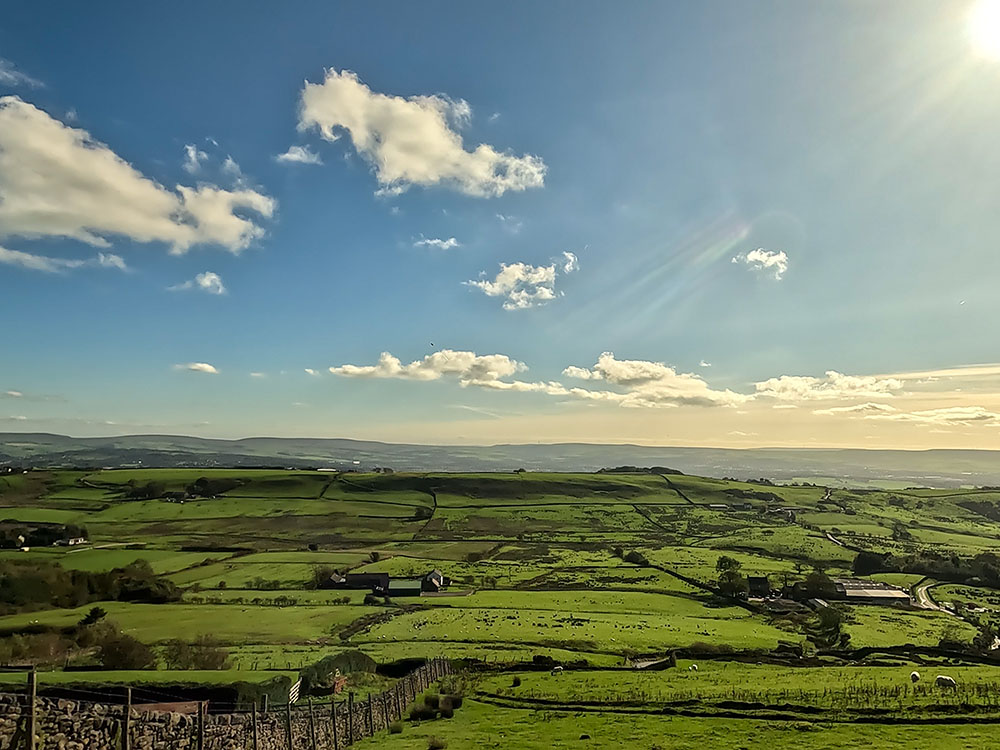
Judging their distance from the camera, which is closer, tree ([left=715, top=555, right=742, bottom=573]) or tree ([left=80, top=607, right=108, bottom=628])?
tree ([left=80, top=607, right=108, bottom=628])

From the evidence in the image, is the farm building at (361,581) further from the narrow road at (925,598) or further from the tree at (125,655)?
the narrow road at (925,598)

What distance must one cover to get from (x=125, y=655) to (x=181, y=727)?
32.5 metres

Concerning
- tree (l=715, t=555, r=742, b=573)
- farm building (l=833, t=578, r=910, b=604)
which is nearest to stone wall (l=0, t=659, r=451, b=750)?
farm building (l=833, t=578, r=910, b=604)

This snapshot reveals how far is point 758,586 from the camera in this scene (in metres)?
89.8

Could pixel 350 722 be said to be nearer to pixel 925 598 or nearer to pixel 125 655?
pixel 125 655

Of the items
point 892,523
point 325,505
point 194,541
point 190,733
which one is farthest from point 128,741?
point 892,523

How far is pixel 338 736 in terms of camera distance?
25.9 metres

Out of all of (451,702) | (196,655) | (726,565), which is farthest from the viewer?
(726,565)

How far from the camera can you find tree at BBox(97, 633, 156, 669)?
141ft

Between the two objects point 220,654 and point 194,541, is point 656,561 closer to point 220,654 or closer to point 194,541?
point 220,654

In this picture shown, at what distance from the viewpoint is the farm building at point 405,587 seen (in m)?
87.9

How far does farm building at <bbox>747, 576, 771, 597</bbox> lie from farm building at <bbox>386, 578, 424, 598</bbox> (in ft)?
161

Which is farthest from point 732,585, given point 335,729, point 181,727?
point 181,727

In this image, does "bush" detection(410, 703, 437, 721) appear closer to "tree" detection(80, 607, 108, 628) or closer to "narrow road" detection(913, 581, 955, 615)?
"tree" detection(80, 607, 108, 628)
